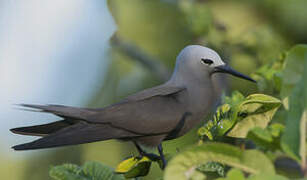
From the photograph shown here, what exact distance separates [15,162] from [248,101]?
3900 millimetres

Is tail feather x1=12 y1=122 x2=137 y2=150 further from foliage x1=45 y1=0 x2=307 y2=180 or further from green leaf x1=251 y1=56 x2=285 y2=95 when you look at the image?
green leaf x1=251 y1=56 x2=285 y2=95

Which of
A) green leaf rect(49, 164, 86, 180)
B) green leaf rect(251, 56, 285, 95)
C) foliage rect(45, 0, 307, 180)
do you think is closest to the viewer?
foliage rect(45, 0, 307, 180)

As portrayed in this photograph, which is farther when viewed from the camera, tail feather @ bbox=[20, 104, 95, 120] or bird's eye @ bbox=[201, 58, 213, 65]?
bird's eye @ bbox=[201, 58, 213, 65]

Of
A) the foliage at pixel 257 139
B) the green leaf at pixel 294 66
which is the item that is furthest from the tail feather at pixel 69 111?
the green leaf at pixel 294 66

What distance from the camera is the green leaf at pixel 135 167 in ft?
5.19

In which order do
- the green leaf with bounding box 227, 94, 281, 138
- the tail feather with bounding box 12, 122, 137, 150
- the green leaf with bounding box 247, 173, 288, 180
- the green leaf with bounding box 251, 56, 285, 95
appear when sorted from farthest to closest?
the green leaf with bounding box 251, 56, 285, 95
the tail feather with bounding box 12, 122, 137, 150
the green leaf with bounding box 227, 94, 281, 138
the green leaf with bounding box 247, 173, 288, 180

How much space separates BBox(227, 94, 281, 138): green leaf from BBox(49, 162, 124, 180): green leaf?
49 cm

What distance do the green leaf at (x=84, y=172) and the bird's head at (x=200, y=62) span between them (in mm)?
859

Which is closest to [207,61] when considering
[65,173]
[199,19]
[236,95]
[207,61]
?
[207,61]

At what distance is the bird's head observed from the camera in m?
2.27

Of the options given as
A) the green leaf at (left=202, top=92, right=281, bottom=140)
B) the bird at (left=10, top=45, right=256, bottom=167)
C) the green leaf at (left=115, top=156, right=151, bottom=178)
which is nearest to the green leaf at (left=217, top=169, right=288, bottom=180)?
the green leaf at (left=202, top=92, right=281, bottom=140)

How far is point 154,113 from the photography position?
84.7 inches

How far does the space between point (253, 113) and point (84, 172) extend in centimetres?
64

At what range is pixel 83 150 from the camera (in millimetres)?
4727
